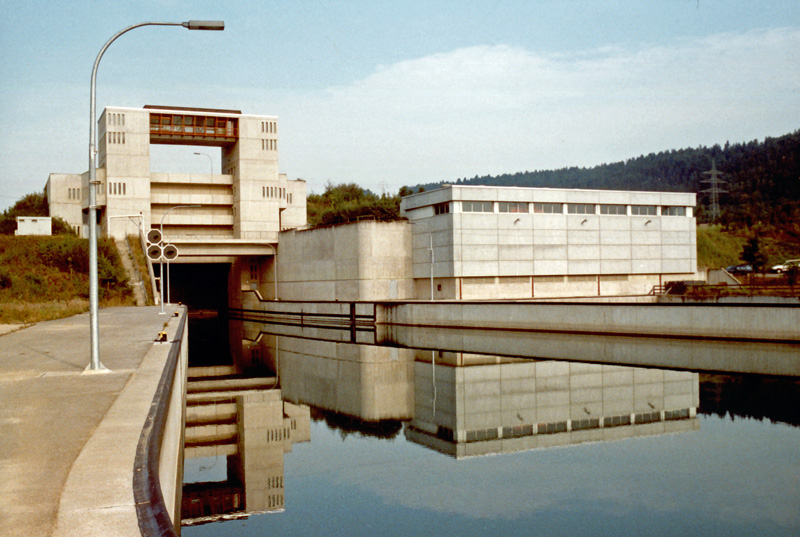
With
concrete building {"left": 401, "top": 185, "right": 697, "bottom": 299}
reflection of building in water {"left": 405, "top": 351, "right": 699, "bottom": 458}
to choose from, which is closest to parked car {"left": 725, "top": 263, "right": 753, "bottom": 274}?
concrete building {"left": 401, "top": 185, "right": 697, "bottom": 299}

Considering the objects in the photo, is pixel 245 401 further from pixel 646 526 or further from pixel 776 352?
pixel 776 352

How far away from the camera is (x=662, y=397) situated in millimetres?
21438

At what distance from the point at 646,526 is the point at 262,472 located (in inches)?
286

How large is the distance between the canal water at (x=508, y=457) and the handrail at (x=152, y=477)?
194 centimetres

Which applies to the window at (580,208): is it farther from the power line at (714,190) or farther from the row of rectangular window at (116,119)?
the power line at (714,190)

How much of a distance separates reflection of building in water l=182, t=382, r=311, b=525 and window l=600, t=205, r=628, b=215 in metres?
43.9

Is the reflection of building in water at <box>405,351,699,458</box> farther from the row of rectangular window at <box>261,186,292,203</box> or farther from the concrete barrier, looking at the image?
the row of rectangular window at <box>261,186,292,203</box>

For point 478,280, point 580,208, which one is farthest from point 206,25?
point 580,208

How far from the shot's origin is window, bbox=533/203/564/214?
196 feet

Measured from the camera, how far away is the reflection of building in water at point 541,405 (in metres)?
17.5

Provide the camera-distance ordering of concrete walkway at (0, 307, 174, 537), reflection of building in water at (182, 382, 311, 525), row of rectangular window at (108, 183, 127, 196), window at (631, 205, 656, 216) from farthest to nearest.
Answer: row of rectangular window at (108, 183, 127, 196) → window at (631, 205, 656, 216) → reflection of building in water at (182, 382, 311, 525) → concrete walkway at (0, 307, 174, 537)

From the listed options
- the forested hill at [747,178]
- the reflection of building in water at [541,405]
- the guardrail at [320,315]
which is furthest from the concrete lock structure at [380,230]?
the forested hill at [747,178]

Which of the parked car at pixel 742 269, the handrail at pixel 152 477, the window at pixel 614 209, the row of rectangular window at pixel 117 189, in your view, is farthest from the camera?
the parked car at pixel 742 269

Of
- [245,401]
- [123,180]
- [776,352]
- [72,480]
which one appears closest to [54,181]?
[123,180]
